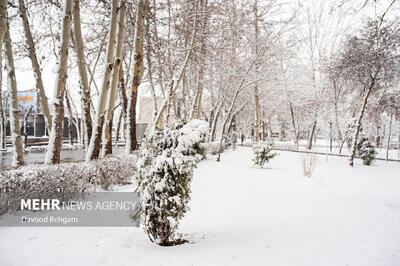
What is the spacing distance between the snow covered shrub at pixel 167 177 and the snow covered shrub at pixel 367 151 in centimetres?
1517

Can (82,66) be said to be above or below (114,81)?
above

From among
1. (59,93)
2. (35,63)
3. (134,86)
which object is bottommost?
(59,93)

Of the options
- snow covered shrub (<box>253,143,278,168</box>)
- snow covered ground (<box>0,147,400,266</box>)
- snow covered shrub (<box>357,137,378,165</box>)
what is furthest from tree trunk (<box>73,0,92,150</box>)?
snow covered shrub (<box>357,137,378,165</box>)

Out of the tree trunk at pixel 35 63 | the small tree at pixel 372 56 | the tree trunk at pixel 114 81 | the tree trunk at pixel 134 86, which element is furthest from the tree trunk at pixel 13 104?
the small tree at pixel 372 56

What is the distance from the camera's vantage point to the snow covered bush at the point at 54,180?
375cm

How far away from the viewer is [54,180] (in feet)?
14.2

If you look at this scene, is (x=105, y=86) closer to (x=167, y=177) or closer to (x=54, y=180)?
(x=54, y=180)

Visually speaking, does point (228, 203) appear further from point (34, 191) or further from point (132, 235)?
point (34, 191)

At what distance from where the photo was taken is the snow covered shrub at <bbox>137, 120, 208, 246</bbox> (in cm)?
286

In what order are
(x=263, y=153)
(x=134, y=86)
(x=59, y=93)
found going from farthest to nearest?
1. (x=263, y=153)
2. (x=134, y=86)
3. (x=59, y=93)

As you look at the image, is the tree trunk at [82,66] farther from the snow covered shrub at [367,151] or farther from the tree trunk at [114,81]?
the snow covered shrub at [367,151]

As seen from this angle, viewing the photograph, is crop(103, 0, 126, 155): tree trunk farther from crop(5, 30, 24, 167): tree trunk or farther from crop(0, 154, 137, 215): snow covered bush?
crop(5, 30, 24, 167): tree trunk

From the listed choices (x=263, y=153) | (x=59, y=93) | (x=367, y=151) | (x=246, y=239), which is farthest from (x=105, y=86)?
(x=367, y=151)

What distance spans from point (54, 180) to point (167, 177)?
2781mm
